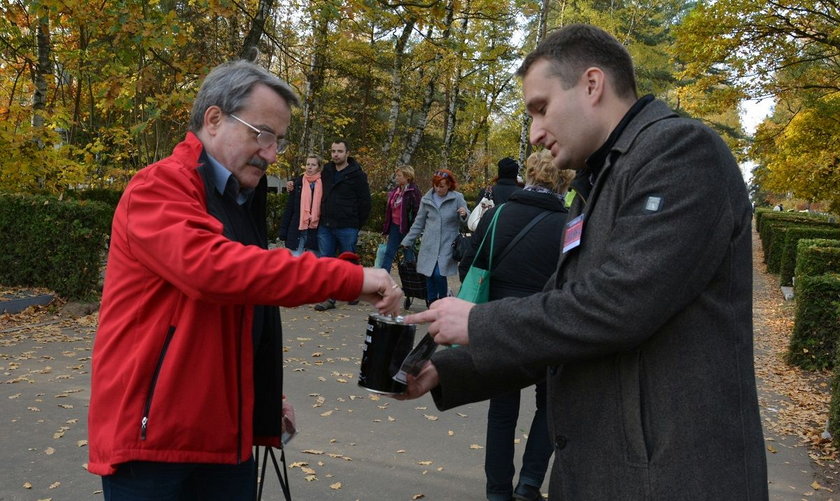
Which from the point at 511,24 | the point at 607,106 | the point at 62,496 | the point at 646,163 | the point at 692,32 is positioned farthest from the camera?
the point at 511,24

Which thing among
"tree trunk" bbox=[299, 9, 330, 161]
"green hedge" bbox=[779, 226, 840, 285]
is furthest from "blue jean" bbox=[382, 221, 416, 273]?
"green hedge" bbox=[779, 226, 840, 285]

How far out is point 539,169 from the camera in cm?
464

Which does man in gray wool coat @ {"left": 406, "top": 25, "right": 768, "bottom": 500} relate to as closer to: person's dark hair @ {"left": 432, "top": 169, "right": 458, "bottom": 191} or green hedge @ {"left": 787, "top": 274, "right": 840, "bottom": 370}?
green hedge @ {"left": 787, "top": 274, "right": 840, "bottom": 370}

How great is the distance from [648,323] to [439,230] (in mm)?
8355

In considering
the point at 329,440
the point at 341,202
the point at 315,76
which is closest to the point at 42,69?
the point at 341,202

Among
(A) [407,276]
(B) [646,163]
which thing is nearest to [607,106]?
(B) [646,163]

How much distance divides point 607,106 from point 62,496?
3.86 metres

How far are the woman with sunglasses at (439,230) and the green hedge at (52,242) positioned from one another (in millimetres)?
4067

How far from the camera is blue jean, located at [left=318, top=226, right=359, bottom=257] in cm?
1059

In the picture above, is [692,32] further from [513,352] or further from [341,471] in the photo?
[513,352]

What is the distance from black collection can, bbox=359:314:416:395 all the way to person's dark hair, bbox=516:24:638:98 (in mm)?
879

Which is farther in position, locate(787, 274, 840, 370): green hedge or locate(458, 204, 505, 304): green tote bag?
locate(787, 274, 840, 370): green hedge

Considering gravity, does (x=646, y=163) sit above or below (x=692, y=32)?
below

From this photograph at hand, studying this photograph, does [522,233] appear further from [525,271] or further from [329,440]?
[329,440]
